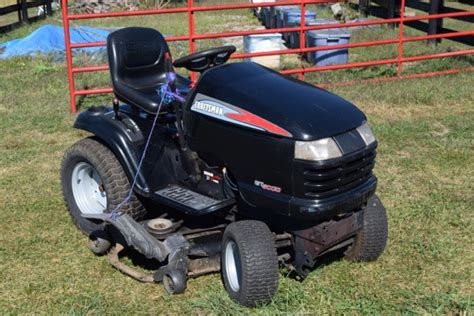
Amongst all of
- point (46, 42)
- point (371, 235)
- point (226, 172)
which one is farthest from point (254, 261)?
point (46, 42)

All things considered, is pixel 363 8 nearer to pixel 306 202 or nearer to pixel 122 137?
pixel 122 137

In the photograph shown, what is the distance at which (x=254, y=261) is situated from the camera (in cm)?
346

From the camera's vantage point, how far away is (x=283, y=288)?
376cm

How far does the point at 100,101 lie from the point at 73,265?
13.7 feet

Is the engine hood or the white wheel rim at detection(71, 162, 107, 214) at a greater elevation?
the engine hood

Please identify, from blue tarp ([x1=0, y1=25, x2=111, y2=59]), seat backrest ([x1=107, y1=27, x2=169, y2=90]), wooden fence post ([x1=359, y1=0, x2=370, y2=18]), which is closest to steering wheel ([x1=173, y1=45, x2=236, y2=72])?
seat backrest ([x1=107, y1=27, x2=169, y2=90])

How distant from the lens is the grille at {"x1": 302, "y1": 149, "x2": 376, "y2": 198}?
3.34 m

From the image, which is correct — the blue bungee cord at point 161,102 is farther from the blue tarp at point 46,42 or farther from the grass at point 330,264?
the blue tarp at point 46,42

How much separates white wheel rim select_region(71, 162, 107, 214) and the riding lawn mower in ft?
0.15

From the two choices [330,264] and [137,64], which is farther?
[137,64]

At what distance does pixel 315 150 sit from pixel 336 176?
0.66 feet

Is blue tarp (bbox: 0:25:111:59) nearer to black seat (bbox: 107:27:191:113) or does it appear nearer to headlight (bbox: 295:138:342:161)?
black seat (bbox: 107:27:191:113)

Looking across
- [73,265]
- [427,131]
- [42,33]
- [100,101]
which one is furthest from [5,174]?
[42,33]

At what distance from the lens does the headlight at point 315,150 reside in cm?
332
